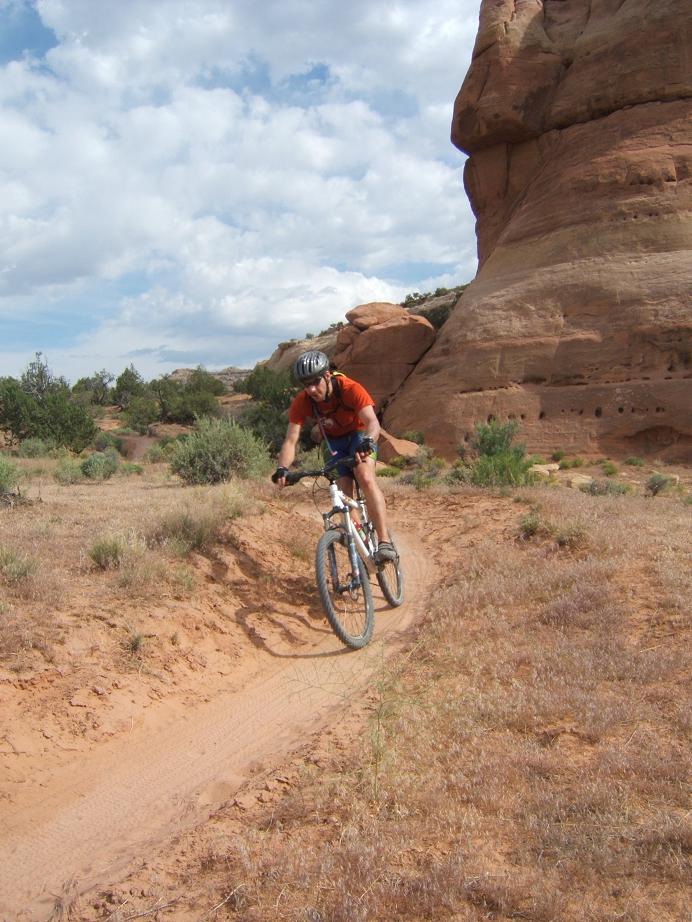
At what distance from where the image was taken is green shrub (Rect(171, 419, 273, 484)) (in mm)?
13734

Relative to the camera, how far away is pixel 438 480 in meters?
12.8

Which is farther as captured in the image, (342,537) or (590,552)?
(590,552)

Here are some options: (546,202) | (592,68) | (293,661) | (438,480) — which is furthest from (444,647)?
(592,68)

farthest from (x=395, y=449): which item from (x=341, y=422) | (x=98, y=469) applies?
(x=341, y=422)

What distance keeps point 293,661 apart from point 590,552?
9.90 ft

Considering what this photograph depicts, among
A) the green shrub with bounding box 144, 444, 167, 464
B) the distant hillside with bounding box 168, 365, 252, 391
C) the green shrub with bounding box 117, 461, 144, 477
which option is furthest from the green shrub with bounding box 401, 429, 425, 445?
the distant hillside with bounding box 168, 365, 252, 391

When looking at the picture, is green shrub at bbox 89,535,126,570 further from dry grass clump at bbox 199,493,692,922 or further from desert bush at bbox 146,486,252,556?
dry grass clump at bbox 199,493,692,922

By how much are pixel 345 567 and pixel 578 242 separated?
749 inches

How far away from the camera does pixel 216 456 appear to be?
13.9m

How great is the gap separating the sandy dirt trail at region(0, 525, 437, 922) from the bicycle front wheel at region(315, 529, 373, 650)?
0.21 metres

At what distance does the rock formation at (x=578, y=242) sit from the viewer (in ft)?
63.4

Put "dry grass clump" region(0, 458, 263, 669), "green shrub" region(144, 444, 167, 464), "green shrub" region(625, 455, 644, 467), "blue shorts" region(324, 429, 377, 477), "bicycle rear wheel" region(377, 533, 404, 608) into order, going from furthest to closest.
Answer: "green shrub" region(144, 444, 167, 464)
"green shrub" region(625, 455, 644, 467)
"bicycle rear wheel" region(377, 533, 404, 608)
"blue shorts" region(324, 429, 377, 477)
"dry grass clump" region(0, 458, 263, 669)

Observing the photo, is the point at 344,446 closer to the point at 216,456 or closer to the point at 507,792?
the point at 507,792

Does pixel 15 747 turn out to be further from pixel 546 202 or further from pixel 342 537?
pixel 546 202
